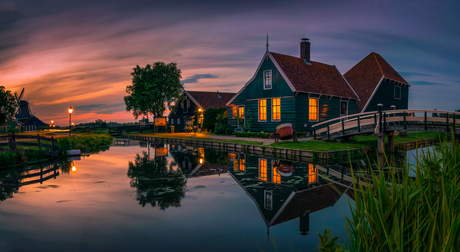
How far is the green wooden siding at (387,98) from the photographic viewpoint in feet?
109

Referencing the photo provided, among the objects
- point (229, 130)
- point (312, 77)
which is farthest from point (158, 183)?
point (312, 77)

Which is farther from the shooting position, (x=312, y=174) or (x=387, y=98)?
(x=387, y=98)

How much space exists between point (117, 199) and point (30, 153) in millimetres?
11723

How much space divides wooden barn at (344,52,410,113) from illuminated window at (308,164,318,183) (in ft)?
70.3

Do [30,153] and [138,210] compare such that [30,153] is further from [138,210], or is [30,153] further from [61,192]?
[138,210]

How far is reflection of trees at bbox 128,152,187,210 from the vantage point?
8.79 meters

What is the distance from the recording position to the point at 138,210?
25.8 ft

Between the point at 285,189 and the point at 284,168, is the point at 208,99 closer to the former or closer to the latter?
the point at 284,168

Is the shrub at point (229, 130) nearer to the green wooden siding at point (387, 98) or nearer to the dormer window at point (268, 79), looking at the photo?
the dormer window at point (268, 79)

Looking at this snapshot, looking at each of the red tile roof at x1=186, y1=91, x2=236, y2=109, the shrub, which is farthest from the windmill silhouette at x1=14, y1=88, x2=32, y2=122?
the shrub

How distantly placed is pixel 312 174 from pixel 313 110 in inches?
605

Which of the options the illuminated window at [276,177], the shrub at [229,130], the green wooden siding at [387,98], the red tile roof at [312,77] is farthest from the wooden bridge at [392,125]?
the green wooden siding at [387,98]

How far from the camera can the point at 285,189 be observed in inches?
389

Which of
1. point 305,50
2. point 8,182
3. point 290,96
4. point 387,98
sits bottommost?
point 8,182
